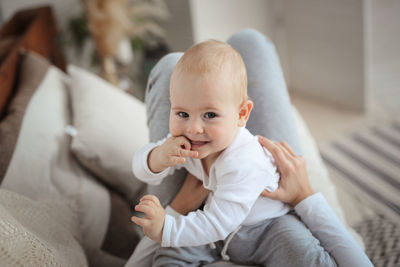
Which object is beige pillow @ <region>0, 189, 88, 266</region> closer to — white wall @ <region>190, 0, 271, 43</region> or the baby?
the baby

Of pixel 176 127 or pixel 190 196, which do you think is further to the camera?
pixel 190 196

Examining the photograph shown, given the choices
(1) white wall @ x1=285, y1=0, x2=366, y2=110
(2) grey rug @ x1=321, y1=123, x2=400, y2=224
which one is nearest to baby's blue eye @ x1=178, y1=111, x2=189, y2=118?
(2) grey rug @ x1=321, y1=123, x2=400, y2=224

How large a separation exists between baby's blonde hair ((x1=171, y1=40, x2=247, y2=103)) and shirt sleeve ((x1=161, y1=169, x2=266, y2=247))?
218 mm

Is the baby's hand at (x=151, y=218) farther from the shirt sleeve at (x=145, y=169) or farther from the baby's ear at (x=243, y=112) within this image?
the baby's ear at (x=243, y=112)

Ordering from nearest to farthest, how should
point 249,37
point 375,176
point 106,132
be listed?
point 249,37 < point 106,132 < point 375,176

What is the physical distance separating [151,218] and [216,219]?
149 millimetres

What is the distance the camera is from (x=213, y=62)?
0.88 metres

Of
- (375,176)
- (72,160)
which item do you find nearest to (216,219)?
(72,160)

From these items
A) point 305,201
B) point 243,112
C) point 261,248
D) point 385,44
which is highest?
point 385,44

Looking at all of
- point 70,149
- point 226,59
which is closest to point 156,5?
point 70,149

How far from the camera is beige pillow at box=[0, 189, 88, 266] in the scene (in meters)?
0.82

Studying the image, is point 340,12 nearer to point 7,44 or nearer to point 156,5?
point 156,5

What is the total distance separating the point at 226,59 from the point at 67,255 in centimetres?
62

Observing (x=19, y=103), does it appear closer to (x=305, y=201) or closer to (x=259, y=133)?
(x=259, y=133)
